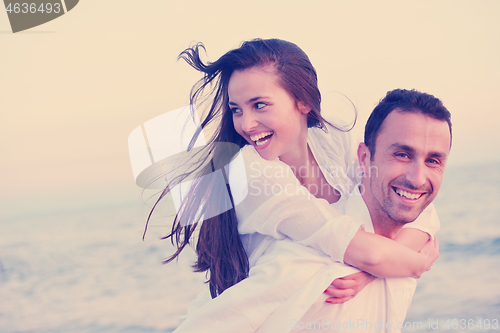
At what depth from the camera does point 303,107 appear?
2553mm

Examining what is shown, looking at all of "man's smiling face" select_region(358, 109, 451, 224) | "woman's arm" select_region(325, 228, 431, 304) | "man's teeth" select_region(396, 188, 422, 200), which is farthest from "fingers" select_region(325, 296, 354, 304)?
"man's teeth" select_region(396, 188, 422, 200)

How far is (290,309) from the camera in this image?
1988 mm

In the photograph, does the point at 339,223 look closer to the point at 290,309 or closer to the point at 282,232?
the point at 282,232

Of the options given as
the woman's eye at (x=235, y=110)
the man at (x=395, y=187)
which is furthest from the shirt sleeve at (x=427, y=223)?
the woman's eye at (x=235, y=110)

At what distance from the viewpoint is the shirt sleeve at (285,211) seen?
6.68 feet

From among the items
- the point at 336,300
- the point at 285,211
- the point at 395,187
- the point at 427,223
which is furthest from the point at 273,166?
the point at 427,223

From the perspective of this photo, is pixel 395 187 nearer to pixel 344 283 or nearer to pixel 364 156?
pixel 364 156

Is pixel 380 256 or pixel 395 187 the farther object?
pixel 395 187

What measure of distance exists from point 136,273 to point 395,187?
4.97 meters

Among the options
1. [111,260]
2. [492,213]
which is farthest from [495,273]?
[111,260]

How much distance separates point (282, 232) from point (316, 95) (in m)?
0.94

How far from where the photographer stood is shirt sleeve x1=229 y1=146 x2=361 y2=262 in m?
2.04

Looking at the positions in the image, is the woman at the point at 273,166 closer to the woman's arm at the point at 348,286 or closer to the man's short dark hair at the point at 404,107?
the woman's arm at the point at 348,286

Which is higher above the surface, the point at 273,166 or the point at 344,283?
the point at 273,166
